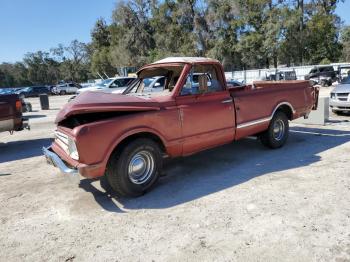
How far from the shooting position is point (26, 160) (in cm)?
755

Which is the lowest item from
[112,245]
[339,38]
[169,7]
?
[112,245]

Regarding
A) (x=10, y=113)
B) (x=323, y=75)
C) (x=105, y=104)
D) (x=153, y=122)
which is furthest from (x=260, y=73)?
(x=105, y=104)

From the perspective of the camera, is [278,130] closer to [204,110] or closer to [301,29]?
[204,110]

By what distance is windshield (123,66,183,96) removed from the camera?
580cm

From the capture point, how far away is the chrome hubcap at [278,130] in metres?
7.12

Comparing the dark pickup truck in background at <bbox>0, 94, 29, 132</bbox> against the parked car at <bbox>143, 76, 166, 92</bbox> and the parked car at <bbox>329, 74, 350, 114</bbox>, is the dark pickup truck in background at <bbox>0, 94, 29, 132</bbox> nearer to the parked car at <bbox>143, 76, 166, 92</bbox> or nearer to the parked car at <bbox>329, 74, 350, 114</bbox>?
the parked car at <bbox>143, 76, 166, 92</bbox>

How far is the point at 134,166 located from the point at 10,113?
16.4ft

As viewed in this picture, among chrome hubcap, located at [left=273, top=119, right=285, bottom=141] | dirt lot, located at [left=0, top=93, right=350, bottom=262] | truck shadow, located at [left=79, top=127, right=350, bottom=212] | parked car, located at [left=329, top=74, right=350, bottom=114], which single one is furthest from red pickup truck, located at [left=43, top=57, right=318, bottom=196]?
parked car, located at [left=329, top=74, right=350, bottom=114]

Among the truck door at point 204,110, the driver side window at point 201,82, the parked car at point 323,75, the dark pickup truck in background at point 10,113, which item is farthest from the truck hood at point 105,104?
the parked car at point 323,75

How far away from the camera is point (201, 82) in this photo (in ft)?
18.1

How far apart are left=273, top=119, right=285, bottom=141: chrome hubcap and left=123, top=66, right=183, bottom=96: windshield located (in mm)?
2583

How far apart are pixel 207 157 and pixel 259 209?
260 cm

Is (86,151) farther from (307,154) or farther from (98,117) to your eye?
(307,154)

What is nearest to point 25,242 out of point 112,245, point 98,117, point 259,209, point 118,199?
point 112,245
